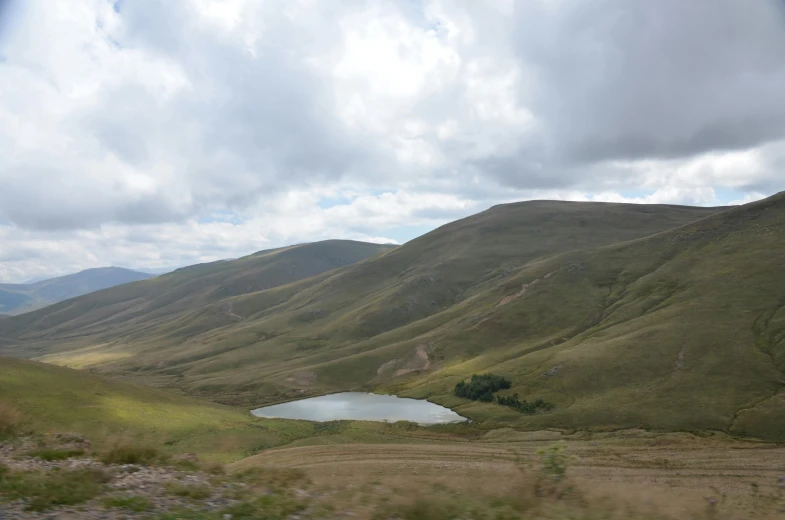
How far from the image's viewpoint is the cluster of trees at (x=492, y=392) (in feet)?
284

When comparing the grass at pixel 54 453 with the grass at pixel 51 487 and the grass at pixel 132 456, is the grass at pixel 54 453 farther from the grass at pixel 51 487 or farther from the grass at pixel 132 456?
the grass at pixel 51 487

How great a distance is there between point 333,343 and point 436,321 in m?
43.3

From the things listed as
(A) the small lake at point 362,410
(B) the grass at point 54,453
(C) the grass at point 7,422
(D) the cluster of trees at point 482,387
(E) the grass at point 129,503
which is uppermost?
(C) the grass at point 7,422

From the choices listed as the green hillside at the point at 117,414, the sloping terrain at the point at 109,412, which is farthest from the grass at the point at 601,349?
the sloping terrain at the point at 109,412

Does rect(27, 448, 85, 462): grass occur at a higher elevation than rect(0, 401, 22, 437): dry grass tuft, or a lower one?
lower

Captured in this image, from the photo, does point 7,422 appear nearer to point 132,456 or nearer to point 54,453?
point 54,453

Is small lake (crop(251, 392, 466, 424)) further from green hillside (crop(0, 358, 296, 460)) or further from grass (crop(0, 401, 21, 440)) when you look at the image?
grass (crop(0, 401, 21, 440))

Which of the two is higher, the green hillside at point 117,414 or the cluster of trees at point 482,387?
the green hillside at point 117,414

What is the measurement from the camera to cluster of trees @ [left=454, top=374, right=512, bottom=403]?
97562 millimetres

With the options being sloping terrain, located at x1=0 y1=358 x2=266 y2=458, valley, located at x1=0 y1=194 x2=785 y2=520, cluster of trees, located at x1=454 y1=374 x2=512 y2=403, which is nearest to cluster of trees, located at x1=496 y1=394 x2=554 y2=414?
valley, located at x1=0 y1=194 x2=785 y2=520

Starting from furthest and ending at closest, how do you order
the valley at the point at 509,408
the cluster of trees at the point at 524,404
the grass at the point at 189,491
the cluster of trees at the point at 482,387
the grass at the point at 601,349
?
the cluster of trees at the point at 482,387
the cluster of trees at the point at 524,404
the grass at the point at 601,349
the valley at the point at 509,408
the grass at the point at 189,491

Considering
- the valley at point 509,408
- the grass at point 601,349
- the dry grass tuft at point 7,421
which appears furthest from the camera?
the grass at point 601,349

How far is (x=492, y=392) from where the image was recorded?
9775 cm

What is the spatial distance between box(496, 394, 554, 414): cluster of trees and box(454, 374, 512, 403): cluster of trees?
12.3 ft
